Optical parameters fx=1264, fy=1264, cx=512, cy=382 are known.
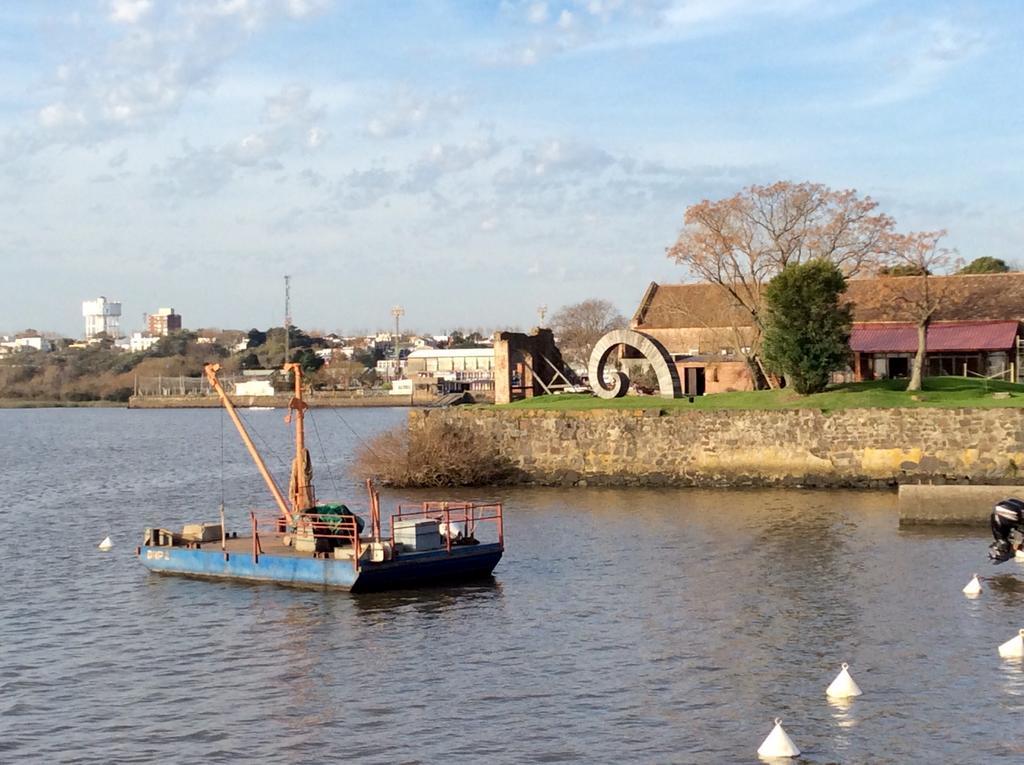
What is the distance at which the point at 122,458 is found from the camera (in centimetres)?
7456

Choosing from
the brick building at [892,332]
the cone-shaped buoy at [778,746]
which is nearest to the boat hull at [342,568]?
the cone-shaped buoy at [778,746]

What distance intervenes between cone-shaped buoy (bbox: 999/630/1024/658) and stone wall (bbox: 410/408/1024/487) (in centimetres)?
2267

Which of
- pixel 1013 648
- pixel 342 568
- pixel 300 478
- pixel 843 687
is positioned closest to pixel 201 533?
pixel 300 478

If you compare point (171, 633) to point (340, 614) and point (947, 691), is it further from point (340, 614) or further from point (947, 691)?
point (947, 691)

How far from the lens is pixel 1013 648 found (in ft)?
70.7

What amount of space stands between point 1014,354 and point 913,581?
Answer: 37.1 m

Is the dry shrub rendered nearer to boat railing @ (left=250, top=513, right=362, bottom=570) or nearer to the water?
the water

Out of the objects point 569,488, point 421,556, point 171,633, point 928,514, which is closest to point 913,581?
point 928,514

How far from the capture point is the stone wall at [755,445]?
44.6m

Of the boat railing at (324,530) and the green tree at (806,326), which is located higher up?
the green tree at (806,326)

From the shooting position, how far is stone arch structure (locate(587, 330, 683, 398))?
53.0 meters

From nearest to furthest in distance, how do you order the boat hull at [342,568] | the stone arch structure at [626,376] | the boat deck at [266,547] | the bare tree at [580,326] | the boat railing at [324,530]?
the boat hull at [342,568] < the boat railing at [324,530] < the boat deck at [266,547] < the stone arch structure at [626,376] < the bare tree at [580,326]

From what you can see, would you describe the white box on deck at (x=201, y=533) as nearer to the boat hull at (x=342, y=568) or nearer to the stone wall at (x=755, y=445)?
the boat hull at (x=342, y=568)

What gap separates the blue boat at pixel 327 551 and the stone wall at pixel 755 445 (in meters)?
18.5
